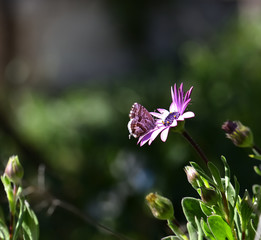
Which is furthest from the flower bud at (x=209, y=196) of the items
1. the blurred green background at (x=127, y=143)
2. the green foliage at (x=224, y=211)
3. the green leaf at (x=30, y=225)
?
the blurred green background at (x=127, y=143)

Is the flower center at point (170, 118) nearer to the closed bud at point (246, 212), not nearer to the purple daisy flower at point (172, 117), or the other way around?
the purple daisy flower at point (172, 117)

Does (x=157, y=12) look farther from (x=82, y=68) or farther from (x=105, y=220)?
(x=105, y=220)

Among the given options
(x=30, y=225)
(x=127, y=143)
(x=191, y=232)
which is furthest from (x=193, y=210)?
(x=127, y=143)

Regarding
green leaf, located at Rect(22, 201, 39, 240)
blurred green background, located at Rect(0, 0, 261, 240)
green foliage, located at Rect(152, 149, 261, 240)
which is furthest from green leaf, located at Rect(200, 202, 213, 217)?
blurred green background, located at Rect(0, 0, 261, 240)

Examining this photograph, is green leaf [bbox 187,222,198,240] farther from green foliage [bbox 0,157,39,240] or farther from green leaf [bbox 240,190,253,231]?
green foliage [bbox 0,157,39,240]

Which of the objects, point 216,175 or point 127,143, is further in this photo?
point 127,143

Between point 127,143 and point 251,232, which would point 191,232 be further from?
point 127,143
